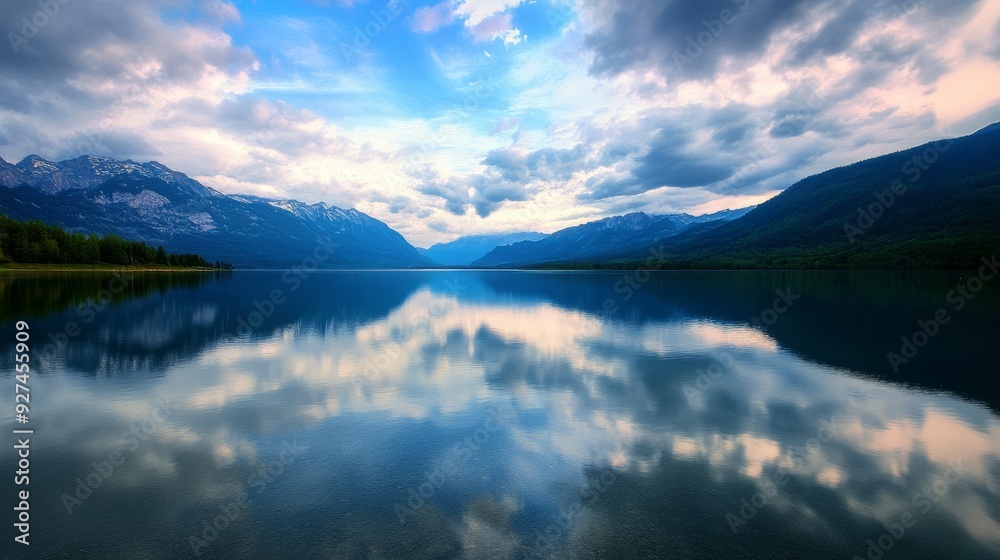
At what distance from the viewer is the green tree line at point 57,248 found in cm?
13325

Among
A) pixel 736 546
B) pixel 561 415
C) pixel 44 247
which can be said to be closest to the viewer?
pixel 736 546

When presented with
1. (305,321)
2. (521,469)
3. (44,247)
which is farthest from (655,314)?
(44,247)

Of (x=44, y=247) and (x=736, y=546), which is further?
(x=44, y=247)

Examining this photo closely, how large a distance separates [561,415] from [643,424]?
3.53 meters

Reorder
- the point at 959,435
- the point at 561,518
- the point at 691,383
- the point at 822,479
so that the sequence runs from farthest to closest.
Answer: the point at 691,383 → the point at 959,435 → the point at 822,479 → the point at 561,518

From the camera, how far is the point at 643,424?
18281mm

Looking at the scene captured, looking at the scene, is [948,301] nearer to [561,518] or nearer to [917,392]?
[917,392]
